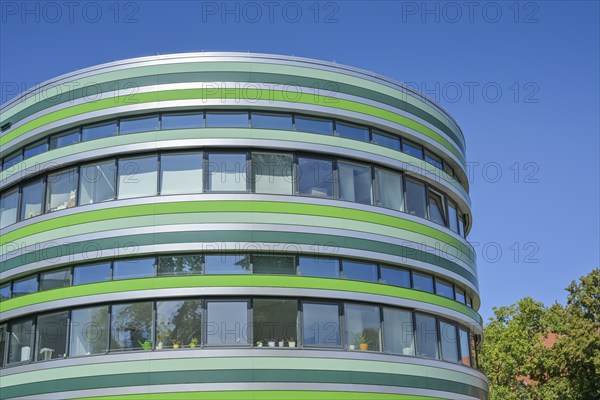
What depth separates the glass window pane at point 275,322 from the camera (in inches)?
1158

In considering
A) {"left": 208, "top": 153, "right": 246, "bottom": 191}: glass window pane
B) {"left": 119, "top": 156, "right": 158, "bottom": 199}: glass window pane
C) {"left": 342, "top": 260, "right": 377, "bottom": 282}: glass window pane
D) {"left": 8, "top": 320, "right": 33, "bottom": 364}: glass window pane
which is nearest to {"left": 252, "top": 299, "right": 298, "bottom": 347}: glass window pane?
{"left": 342, "top": 260, "right": 377, "bottom": 282}: glass window pane

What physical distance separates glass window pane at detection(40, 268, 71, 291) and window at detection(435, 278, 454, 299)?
14429 mm

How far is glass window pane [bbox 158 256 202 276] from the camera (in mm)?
29784

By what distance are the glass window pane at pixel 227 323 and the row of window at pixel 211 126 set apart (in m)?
6.73

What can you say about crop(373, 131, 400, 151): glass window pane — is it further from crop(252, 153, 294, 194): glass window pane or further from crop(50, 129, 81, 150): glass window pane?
crop(50, 129, 81, 150): glass window pane

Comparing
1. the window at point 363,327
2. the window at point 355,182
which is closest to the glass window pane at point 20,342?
the window at point 363,327

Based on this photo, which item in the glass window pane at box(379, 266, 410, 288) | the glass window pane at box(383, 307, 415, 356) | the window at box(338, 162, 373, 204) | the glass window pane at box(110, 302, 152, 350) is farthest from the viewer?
the window at box(338, 162, 373, 204)

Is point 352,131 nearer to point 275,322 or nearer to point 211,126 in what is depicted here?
point 211,126

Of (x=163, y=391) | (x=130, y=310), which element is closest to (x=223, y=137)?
(x=130, y=310)

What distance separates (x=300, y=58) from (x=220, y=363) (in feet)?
40.1

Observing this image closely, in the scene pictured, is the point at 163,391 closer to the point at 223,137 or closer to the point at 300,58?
the point at 223,137

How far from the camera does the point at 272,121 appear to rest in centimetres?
3198

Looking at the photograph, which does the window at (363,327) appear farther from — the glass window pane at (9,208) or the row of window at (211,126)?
the glass window pane at (9,208)

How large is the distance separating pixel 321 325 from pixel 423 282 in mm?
5462
